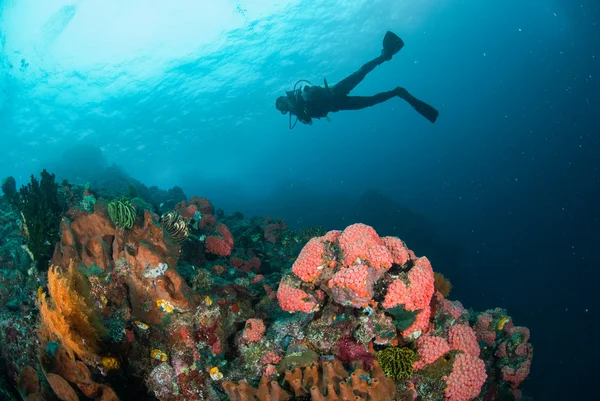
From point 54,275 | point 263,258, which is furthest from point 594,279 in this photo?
point 54,275

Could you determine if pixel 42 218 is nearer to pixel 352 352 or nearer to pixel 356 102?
pixel 352 352

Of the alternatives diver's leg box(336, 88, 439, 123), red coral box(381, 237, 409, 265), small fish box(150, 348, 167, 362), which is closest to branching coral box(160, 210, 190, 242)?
small fish box(150, 348, 167, 362)

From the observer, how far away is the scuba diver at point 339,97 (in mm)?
11125

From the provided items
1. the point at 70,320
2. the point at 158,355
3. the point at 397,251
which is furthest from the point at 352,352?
the point at 70,320

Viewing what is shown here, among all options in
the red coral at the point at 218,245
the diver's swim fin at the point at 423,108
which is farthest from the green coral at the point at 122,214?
the diver's swim fin at the point at 423,108

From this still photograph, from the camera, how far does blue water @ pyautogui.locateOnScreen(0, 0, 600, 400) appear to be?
2566 cm

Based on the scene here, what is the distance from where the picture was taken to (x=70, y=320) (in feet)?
11.5

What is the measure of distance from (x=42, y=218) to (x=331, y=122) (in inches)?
790

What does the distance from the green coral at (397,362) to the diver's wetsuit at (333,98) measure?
914 cm

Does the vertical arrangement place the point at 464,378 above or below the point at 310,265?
below

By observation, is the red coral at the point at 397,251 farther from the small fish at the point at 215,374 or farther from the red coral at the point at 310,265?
the small fish at the point at 215,374

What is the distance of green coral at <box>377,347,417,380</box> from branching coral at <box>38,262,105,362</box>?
11.7 ft

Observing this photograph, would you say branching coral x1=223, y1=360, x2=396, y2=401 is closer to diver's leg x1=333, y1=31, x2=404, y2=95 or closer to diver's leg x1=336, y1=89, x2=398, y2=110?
diver's leg x1=336, y1=89, x2=398, y2=110

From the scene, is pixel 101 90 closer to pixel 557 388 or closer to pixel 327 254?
pixel 327 254
